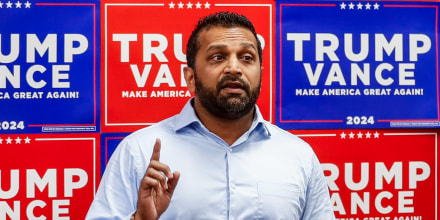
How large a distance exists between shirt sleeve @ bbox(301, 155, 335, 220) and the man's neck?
0.23 meters

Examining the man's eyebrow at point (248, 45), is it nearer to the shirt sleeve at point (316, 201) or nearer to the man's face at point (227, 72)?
the man's face at point (227, 72)

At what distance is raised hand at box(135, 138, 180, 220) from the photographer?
2.94 ft

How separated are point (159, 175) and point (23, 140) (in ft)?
2.23

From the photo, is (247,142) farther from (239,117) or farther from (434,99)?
(434,99)

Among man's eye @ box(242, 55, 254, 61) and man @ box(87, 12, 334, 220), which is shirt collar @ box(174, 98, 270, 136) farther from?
man's eye @ box(242, 55, 254, 61)

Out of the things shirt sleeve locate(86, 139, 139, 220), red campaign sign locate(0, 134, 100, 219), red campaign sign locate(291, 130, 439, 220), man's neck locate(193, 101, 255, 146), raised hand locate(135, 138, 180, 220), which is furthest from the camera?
red campaign sign locate(291, 130, 439, 220)

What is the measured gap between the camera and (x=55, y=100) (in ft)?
4.57

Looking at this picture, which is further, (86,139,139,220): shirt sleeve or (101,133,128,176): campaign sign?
(101,133,128,176): campaign sign

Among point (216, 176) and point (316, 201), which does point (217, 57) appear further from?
point (316, 201)

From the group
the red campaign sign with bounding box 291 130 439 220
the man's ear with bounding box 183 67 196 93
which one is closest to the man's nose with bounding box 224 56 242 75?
the man's ear with bounding box 183 67 196 93

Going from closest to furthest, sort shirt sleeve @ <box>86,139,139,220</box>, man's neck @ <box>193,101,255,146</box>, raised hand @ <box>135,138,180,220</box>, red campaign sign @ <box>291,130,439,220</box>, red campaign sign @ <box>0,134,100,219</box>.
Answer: raised hand @ <box>135,138,180,220</box> → shirt sleeve @ <box>86,139,139,220</box> → man's neck @ <box>193,101,255,146</box> → red campaign sign @ <box>0,134,100,219</box> → red campaign sign @ <box>291,130,439,220</box>

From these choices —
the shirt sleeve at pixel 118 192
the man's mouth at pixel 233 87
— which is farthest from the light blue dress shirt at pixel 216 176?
the man's mouth at pixel 233 87

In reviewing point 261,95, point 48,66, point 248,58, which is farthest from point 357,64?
point 48,66

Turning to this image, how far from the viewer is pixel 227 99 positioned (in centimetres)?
112
